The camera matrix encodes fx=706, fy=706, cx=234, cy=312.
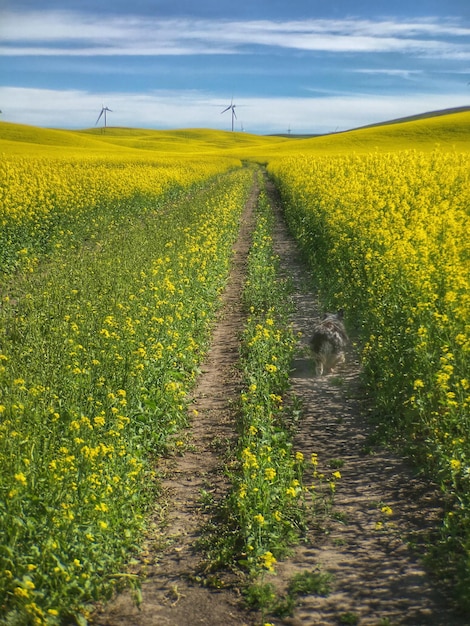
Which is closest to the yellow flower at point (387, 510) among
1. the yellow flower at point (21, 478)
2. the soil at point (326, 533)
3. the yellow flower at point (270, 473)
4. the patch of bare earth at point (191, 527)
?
the soil at point (326, 533)

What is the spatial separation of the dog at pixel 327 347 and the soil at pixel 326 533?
30cm

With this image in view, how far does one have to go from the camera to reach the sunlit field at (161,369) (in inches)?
191

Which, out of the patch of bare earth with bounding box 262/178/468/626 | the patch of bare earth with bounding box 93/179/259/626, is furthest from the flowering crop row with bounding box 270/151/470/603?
the patch of bare earth with bounding box 93/179/259/626

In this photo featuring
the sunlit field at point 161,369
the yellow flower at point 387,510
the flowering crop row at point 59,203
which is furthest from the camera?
the flowering crop row at point 59,203

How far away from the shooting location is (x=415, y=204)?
16516 millimetres

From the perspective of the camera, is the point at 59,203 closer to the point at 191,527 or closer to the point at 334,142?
the point at 191,527

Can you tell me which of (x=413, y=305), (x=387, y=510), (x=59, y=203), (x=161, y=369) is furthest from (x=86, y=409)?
(x=59, y=203)

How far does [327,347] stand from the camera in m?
9.12

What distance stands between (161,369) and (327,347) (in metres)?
2.28

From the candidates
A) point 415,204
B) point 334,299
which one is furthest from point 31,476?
point 415,204

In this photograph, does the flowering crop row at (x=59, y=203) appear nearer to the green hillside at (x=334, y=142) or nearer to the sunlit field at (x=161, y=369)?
the sunlit field at (x=161, y=369)

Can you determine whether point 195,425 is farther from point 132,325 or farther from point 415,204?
point 415,204

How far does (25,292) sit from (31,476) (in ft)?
22.5

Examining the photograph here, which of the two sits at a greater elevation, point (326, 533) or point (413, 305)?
point (413, 305)
